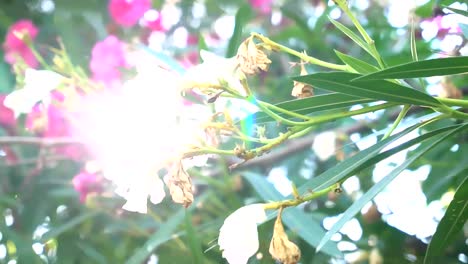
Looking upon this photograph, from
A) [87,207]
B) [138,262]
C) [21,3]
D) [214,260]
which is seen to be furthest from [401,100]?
[21,3]

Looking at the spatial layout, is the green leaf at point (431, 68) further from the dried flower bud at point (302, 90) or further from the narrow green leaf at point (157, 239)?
the narrow green leaf at point (157, 239)

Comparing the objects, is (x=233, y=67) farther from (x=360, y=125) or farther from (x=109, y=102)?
(x=360, y=125)

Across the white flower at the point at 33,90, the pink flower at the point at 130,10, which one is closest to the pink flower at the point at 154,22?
the pink flower at the point at 130,10

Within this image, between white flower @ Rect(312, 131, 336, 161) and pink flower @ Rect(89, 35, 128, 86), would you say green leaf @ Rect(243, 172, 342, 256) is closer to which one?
white flower @ Rect(312, 131, 336, 161)

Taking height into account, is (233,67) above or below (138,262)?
above

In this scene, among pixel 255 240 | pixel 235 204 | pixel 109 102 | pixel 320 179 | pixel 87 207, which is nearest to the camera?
pixel 255 240

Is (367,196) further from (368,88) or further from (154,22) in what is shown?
(154,22)

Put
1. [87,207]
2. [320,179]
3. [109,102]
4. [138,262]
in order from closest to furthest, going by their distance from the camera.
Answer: [320,179]
[138,262]
[109,102]
[87,207]

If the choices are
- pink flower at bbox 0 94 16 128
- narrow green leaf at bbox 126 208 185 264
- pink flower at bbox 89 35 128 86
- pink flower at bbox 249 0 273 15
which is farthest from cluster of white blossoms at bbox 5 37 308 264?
pink flower at bbox 249 0 273 15
